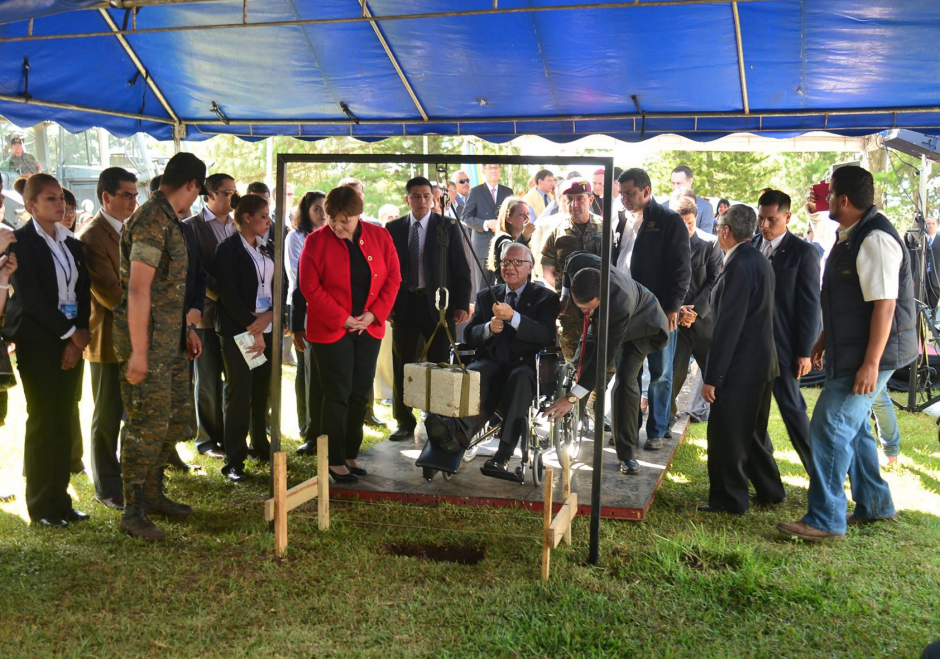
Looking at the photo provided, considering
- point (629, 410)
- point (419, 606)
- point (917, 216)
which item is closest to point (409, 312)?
point (629, 410)

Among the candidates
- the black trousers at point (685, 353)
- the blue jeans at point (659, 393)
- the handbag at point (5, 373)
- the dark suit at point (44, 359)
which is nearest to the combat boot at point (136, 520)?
the dark suit at point (44, 359)

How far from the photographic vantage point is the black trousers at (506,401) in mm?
5141

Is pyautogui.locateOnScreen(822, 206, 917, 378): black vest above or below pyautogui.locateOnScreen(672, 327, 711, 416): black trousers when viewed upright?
above

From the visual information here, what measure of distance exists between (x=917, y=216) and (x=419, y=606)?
6.43 meters

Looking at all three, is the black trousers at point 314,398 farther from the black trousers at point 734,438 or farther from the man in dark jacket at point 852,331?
the man in dark jacket at point 852,331

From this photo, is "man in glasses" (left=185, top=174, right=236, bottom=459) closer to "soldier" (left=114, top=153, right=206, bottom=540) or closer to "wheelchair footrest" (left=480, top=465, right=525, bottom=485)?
"soldier" (left=114, top=153, right=206, bottom=540)

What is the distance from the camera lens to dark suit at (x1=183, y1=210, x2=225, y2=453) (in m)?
5.51

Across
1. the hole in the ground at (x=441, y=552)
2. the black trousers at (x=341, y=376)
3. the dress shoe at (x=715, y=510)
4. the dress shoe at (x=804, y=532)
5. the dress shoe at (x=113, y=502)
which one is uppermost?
the black trousers at (x=341, y=376)

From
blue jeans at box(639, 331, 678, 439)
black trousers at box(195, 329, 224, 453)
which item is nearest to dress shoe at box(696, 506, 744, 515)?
blue jeans at box(639, 331, 678, 439)

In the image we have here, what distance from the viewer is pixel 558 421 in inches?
217

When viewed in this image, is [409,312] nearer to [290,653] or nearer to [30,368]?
[30,368]

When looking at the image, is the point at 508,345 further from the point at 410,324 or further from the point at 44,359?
the point at 44,359

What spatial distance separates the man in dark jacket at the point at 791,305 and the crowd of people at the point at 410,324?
13 mm

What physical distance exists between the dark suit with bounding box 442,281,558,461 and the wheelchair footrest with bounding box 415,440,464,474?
0.55 feet
